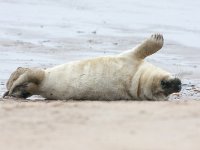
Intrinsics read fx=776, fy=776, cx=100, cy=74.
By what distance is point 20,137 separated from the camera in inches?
202

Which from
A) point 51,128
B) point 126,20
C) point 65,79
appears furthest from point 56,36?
point 51,128

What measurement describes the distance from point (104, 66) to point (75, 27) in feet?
22.0

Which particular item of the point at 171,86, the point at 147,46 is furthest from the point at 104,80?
the point at 171,86

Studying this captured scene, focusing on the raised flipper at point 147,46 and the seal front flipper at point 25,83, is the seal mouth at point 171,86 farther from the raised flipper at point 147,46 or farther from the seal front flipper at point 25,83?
the seal front flipper at point 25,83

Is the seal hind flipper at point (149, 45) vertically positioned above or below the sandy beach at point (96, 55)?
above

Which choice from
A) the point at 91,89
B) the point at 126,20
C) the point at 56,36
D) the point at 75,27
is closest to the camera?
the point at 91,89

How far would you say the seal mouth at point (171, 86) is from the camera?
7.55m

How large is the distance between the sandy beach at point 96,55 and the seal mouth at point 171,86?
0.32 metres

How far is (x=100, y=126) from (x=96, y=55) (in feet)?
20.3

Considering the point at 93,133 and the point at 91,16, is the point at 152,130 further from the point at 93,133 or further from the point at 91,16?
the point at 91,16

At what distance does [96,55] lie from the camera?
11.5 m

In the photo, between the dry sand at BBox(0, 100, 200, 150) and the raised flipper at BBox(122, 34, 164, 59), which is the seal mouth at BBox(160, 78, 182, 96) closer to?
the raised flipper at BBox(122, 34, 164, 59)

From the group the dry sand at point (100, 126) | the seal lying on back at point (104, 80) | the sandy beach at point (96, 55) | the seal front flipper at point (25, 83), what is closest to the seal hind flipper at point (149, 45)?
the seal lying on back at point (104, 80)

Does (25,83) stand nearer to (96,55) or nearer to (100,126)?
(100,126)
